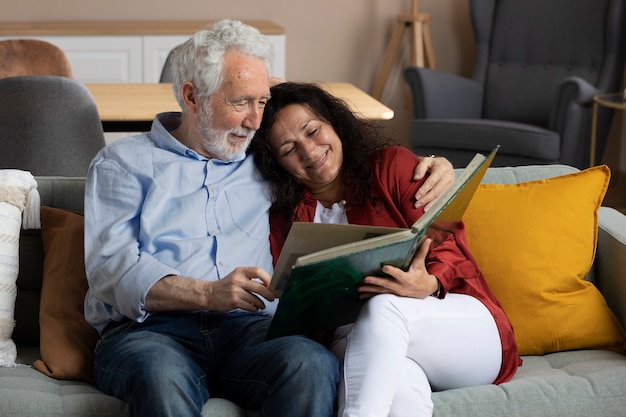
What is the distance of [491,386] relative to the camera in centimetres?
211

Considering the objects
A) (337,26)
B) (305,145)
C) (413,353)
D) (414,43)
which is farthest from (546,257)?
(337,26)

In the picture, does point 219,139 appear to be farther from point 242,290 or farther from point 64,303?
point 64,303

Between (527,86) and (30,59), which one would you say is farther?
(527,86)

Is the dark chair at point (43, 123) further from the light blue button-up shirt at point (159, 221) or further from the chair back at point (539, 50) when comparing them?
the chair back at point (539, 50)

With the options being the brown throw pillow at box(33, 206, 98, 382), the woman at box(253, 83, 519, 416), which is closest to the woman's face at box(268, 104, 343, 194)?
the woman at box(253, 83, 519, 416)

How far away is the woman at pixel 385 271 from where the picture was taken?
6.40 feet

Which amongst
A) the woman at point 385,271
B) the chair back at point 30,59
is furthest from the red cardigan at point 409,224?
the chair back at point 30,59

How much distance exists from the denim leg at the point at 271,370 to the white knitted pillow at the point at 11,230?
508 millimetres

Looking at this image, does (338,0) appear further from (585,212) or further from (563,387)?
(563,387)

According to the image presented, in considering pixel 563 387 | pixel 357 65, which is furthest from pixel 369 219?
pixel 357 65

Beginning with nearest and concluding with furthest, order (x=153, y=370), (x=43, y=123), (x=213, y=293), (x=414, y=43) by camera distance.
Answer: (x=153, y=370), (x=213, y=293), (x=43, y=123), (x=414, y=43)

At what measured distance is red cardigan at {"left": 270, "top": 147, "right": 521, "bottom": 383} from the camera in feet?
7.12

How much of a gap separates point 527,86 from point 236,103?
3523 millimetres

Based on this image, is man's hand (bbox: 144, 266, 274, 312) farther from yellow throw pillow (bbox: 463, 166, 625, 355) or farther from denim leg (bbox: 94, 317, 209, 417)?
yellow throw pillow (bbox: 463, 166, 625, 355)
